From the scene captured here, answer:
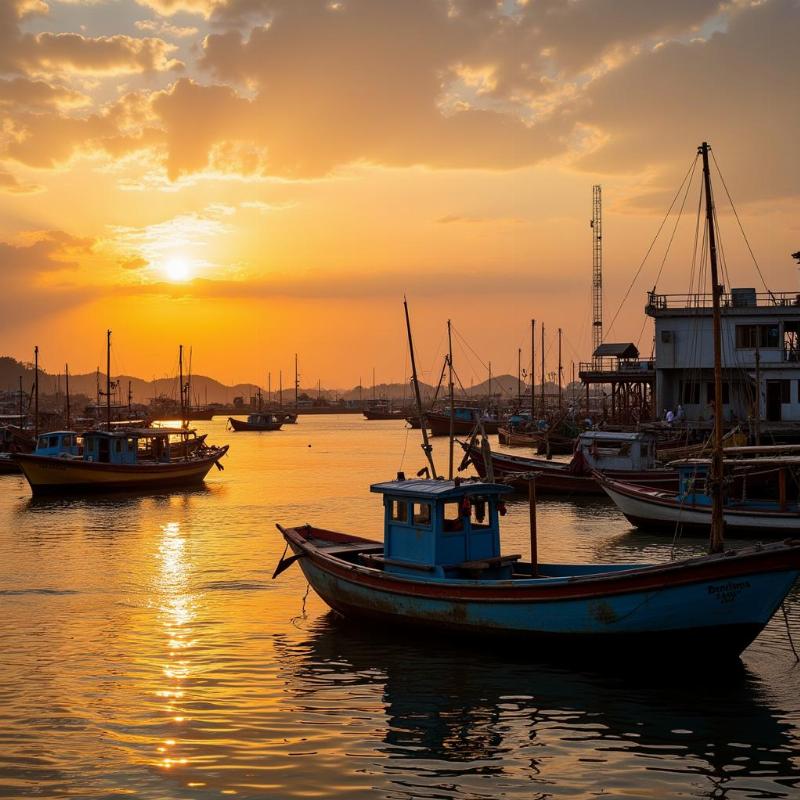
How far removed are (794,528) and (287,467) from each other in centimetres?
5800

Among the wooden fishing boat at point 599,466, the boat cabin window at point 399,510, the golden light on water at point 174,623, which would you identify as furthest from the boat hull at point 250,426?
the boat cabin window at point 399,510

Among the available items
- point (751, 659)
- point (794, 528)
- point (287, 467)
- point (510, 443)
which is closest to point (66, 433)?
point (287, 467)

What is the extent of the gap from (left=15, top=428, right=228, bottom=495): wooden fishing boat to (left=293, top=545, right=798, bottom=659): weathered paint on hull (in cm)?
3979

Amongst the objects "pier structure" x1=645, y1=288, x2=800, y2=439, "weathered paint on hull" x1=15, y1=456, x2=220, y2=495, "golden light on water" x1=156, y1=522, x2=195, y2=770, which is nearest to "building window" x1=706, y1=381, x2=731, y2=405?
"pier structure" x1=645, y1=288, x2=800, y2=439

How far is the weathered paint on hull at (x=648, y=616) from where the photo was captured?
1695 cm

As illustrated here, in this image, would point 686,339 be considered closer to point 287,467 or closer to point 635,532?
point 635,532

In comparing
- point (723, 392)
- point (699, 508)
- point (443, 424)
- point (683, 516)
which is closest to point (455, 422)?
point (443, 424)

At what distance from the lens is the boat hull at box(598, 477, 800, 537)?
3222cm

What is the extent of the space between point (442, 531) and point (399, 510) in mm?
1076

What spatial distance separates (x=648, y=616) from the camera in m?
17.4

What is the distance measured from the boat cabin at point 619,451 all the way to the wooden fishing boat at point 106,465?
25589 millimetres

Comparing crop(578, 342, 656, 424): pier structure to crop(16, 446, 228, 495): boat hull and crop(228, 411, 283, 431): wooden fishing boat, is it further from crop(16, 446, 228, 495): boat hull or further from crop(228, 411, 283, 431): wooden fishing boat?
crop(228, 411, 283, 431): wooden fishing boat

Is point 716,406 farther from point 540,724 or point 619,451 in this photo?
point 619,451

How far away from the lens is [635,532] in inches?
1500
